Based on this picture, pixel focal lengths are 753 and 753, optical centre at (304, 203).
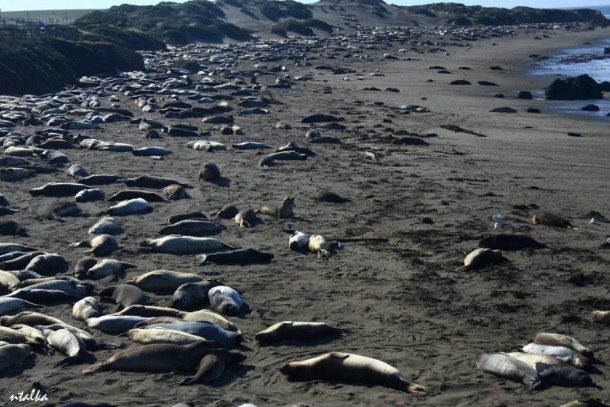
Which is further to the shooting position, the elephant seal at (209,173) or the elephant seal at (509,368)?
the elephant seal at (209,173)

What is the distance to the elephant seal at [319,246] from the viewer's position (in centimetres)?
829

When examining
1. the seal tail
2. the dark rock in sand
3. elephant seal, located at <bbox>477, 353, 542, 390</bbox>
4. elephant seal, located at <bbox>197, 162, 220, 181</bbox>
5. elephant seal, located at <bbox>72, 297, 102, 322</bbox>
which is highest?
the dark rock in sand

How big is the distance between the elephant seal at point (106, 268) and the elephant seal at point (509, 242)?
3.96 metres

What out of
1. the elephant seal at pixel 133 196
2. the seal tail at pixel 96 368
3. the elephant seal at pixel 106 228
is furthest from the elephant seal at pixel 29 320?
the elephant seal at pixel 133 196

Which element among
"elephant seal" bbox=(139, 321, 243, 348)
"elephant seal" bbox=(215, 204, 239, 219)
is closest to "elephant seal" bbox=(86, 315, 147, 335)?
"elephant seal" bbox=(139, 321, 243, 348)

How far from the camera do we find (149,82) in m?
28.4

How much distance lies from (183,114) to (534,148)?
29.8ft

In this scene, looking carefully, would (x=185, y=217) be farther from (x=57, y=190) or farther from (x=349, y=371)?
(x=349, y=371)

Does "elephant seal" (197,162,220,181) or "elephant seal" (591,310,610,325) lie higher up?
"elephant seal" (197,162,220,181)

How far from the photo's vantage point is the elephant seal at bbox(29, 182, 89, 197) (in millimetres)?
11070

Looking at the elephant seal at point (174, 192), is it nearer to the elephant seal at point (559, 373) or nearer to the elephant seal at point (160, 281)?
the elephant seal at point (160, 281)

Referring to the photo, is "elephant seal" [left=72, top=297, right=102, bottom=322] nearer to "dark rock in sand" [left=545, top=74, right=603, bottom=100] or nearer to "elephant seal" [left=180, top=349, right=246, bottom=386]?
"elephant seal" [left=180, top=349, right=246, bottom=386]

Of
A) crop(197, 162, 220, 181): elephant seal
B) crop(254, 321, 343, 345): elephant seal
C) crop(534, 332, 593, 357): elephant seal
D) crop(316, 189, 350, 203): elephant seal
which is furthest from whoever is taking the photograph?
crop(197, 162, 220, 181): elephant seal

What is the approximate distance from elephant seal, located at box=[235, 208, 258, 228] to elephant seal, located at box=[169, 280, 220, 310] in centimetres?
251
